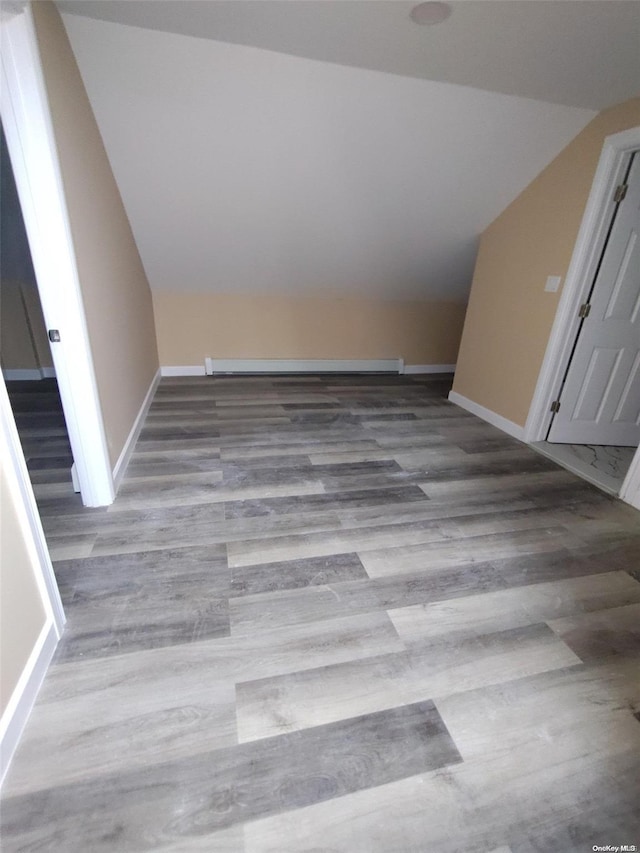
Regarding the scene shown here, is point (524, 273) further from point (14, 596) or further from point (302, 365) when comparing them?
point (14, 596)

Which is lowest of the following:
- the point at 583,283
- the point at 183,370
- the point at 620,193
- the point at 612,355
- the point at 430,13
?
the point at 183,370

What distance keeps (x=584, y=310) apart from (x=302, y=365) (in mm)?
2886

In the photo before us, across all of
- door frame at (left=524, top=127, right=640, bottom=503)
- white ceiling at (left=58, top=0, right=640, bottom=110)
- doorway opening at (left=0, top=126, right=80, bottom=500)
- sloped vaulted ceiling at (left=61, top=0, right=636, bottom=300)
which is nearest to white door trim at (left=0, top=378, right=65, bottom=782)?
doorway opening at (left=0, top=126, right=80, bottom=500)

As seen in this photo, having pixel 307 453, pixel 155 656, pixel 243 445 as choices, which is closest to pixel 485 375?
pixel 307 453

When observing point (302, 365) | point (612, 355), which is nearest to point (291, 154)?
point (302, 365)

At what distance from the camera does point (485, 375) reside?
3.58m

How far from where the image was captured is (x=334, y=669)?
1343mm

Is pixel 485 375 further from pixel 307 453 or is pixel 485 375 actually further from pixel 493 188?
pixel 307 453

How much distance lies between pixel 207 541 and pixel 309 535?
50 centimetres

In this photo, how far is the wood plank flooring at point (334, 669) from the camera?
3.23 feet

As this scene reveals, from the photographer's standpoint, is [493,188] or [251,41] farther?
[493,188]

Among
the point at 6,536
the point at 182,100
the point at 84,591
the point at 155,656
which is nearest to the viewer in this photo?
the point at 6,536

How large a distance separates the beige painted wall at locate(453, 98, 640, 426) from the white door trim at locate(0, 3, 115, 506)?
3008mm

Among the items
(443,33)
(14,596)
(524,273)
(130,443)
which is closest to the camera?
(14,596)
